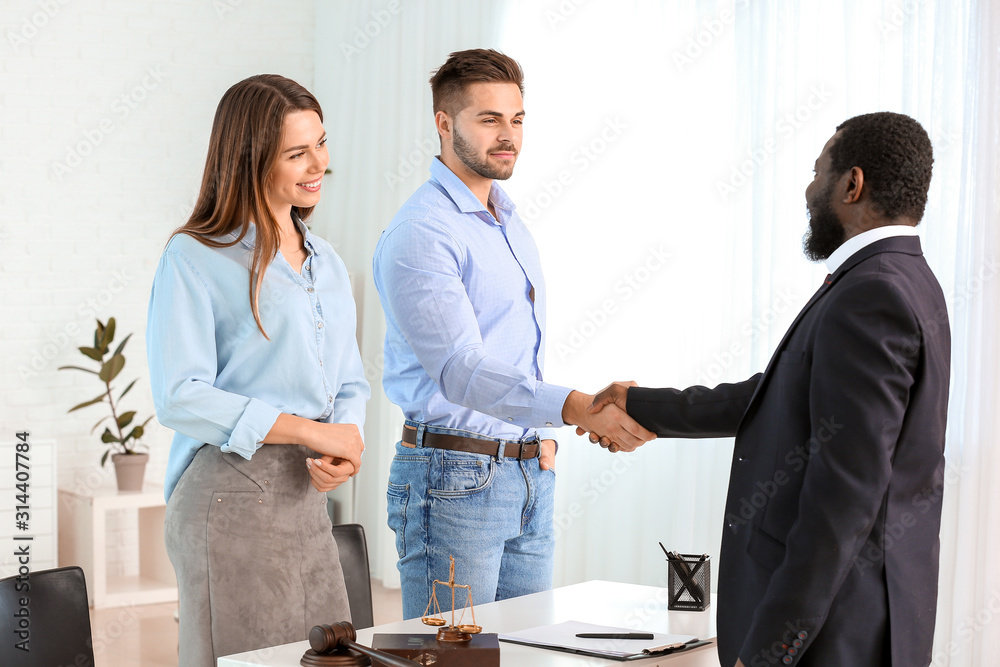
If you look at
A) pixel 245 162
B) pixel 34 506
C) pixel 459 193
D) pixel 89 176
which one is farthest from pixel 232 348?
pixel 89 176

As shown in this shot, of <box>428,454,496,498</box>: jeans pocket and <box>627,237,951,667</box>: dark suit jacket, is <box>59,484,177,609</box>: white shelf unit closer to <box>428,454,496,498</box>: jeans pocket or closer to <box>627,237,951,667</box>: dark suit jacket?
<box>428,454,496,498</box>: jeans pocket

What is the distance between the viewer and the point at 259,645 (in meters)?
1.66

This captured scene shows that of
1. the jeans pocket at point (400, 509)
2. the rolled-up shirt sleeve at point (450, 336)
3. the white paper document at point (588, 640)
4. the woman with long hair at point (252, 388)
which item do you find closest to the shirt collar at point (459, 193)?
the rolled-up shirt sleeve at point (450, 336)

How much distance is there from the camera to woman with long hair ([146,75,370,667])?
1.66 meters

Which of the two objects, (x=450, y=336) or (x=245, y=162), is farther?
(x=450, y=336)

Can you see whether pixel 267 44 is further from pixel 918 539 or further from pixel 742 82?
pixel 918 539

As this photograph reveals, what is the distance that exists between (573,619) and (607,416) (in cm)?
48

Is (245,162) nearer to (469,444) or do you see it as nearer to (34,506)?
(469,444)

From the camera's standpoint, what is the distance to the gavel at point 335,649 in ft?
4.63

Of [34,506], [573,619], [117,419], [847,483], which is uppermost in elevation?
[847,483]

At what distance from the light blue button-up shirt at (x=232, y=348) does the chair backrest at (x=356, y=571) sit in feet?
1.77

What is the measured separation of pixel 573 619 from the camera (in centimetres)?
182

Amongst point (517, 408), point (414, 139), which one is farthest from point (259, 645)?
point (414, 139)

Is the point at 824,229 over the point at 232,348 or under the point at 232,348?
over
